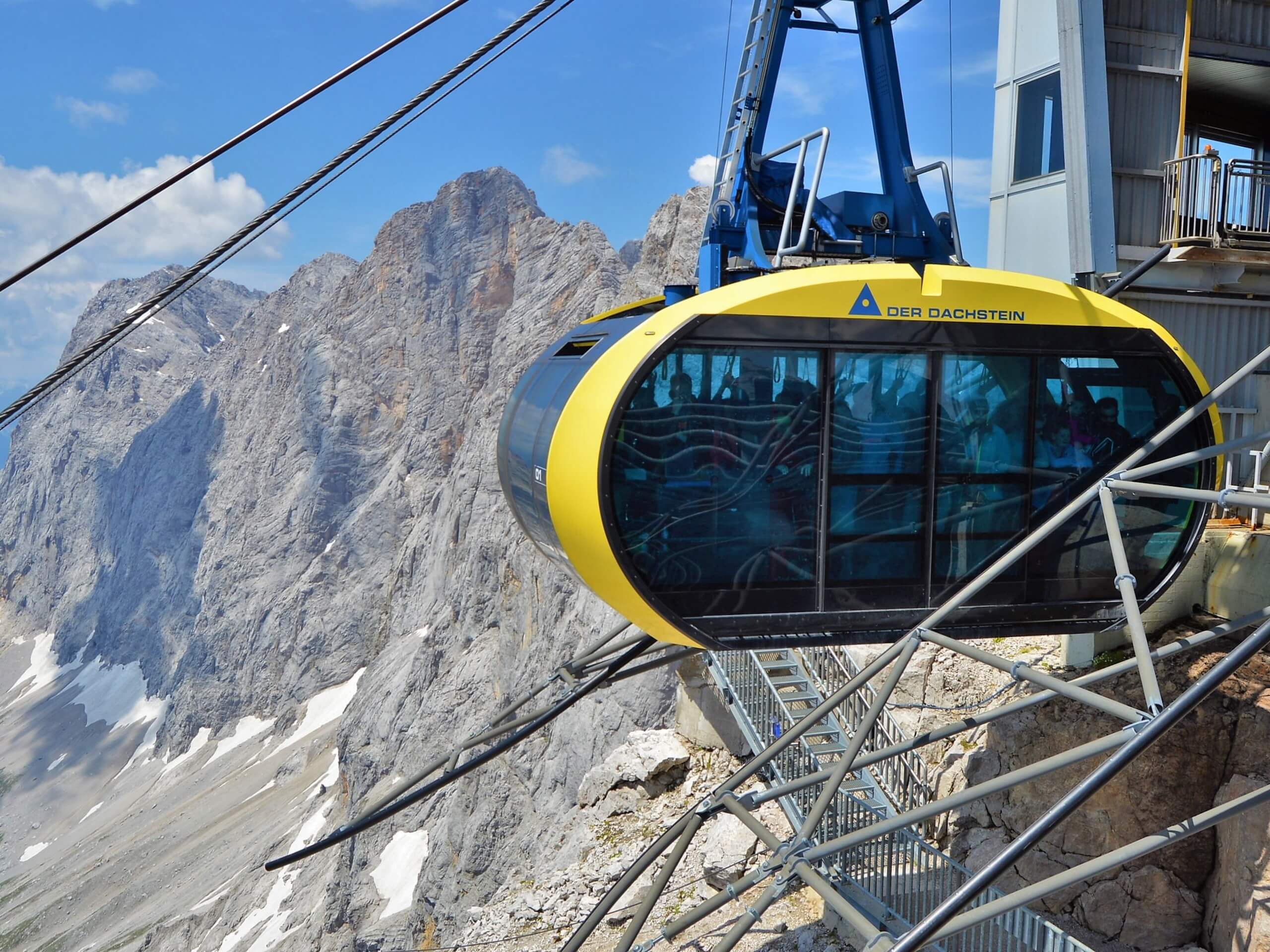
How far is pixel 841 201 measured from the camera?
7.66m

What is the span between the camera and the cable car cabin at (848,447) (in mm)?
5762

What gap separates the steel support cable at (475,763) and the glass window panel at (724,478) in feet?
5.76

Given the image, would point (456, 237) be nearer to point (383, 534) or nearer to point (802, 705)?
point (383, 534)

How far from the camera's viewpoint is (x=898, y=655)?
6004mm

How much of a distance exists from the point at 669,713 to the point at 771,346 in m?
28.2

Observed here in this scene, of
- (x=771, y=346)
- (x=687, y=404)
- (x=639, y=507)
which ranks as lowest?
Answer: (x=639, y=507)

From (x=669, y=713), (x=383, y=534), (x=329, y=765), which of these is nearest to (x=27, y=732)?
(x=383, y=534)

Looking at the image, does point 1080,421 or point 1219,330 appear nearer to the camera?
point 1080,421

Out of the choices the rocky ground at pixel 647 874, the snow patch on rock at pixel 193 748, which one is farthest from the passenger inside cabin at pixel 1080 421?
the snow patch on rock at pixel 193 748

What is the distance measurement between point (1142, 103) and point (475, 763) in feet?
30.1

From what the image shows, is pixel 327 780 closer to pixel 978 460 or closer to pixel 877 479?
pixel 877 479

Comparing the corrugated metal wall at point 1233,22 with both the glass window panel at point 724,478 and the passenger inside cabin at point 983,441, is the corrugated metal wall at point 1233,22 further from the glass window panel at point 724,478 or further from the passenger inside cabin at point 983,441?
the glass window panel at point 724,478

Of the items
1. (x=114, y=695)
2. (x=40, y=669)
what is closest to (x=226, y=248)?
(x=114, y=695)

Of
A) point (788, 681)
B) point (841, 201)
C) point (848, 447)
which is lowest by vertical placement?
point (788, 681)
